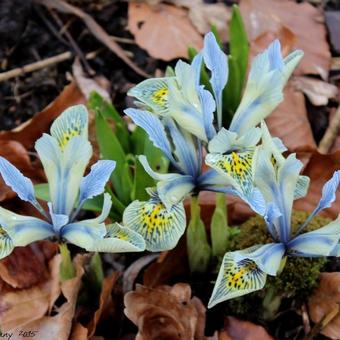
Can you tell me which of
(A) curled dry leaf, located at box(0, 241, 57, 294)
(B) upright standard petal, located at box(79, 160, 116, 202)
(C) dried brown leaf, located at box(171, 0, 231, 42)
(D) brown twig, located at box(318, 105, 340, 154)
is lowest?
(D) brown twig, located at box(318, 105, 340, 154)

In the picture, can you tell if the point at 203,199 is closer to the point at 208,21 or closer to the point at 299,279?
the point at 299,279

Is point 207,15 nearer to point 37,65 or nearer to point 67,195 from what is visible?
point 37,65

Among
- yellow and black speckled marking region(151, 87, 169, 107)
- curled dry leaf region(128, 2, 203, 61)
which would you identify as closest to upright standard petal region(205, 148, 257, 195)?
yellow and black speckled marking region(151, 87, 169, 107)

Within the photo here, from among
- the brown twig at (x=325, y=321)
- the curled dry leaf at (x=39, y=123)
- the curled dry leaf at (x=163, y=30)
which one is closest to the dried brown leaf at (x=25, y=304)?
the curled dry leaf at (x=39, y=123)

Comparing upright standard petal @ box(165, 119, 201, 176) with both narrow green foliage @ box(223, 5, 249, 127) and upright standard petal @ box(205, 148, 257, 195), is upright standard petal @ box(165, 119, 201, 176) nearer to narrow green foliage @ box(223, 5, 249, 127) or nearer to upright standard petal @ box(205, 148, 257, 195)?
upright standard petal @ box(205, 148, 257, 195)

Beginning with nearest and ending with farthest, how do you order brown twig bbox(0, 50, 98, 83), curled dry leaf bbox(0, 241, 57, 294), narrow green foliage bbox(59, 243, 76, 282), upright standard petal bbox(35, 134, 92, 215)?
1. upright standard petal bbox(35, 134, 92, 215)
2. narrow green foliage bbox(59, 243, 76, 282)
3. curled dry leaf bbox(0, 241, 57, 294)
4. brown twig bbox(0, 50, 98, 83)

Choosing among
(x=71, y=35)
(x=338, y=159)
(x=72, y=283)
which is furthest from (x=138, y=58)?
(x=72, y=283)

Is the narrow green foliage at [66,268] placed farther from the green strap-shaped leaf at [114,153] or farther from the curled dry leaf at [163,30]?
the curled dry leaf at [163,30]

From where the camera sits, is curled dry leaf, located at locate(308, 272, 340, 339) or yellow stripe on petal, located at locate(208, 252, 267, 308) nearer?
yellow stripe on petal, located at locate(208, 252, 267, 308)
